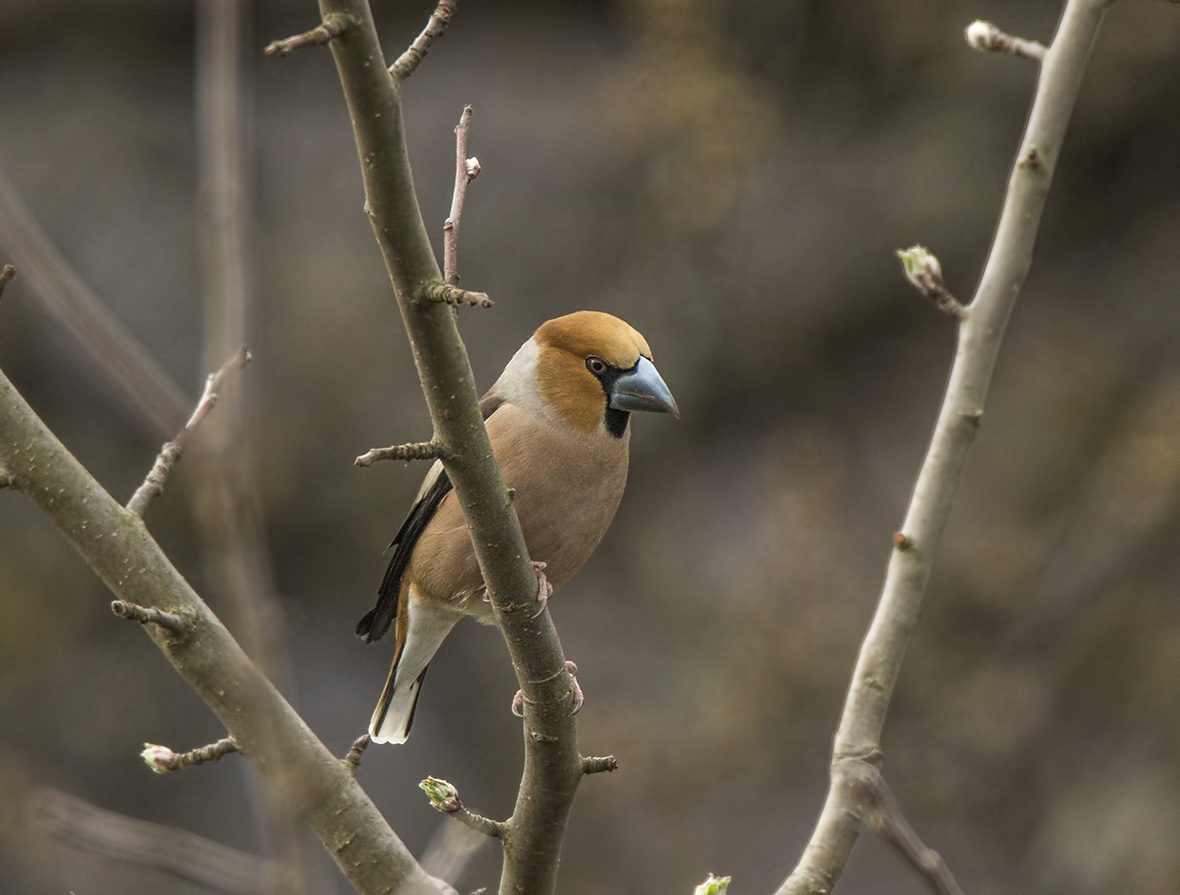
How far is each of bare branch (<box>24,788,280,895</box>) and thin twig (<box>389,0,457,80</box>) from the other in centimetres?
107

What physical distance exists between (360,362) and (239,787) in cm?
248

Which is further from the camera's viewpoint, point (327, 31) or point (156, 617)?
point (156, 617)

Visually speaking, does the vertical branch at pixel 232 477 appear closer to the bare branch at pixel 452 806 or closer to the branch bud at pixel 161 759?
the bare branch at pixel 452 806

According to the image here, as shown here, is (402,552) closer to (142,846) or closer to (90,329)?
(142,846)

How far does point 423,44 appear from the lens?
179 centimetres

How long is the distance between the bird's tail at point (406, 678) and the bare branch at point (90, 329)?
6.87 feet

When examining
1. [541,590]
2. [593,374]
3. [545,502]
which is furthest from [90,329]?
[593,374]

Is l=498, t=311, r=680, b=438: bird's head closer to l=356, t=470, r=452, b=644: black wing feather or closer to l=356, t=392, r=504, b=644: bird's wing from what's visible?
→ l=356, t=392, r=504, b=644: bird's wing

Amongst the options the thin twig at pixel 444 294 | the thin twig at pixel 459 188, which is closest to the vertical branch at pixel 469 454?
the thin twig at pixel 444 294

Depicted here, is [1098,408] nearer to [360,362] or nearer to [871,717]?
[360,362]

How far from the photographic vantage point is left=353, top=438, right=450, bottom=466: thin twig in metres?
1.73

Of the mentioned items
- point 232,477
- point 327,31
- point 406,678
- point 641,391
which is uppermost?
point 327,31

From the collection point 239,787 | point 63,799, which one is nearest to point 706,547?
point 239,787

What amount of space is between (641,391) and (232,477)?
6.63 feet
